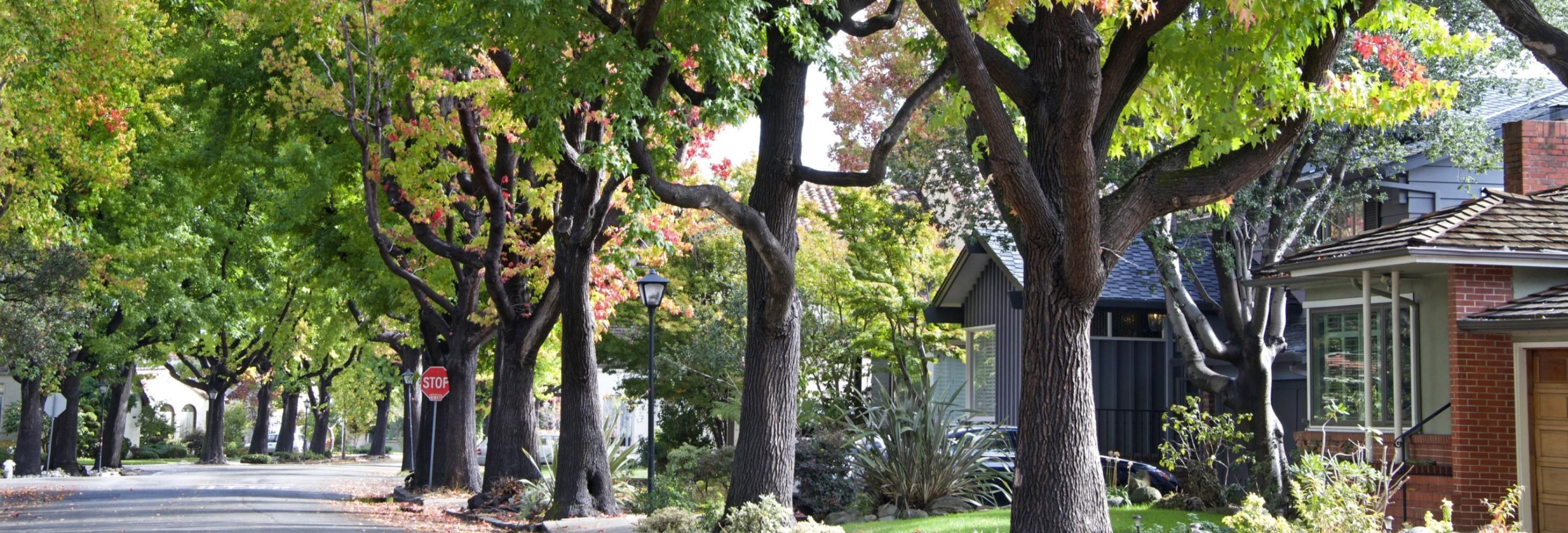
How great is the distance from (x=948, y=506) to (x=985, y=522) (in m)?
2.12

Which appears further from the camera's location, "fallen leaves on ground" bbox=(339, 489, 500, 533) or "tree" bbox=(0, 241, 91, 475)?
"tree" bbox=(0, 241, 91, 475)

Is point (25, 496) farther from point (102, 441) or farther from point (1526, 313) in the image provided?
point (1526, 313)

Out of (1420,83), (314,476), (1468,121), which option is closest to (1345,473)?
(1420,83)

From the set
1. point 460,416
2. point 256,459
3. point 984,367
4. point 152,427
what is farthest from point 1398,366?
point 152,427

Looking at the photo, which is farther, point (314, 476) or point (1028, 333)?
point (314, 476)

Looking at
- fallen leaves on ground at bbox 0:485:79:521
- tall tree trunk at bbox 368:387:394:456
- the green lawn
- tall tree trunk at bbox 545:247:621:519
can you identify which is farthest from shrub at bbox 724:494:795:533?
tall tree trunk at bbox 368:387:394:456

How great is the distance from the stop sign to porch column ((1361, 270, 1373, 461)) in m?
16.3

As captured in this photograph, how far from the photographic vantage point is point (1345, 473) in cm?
1178

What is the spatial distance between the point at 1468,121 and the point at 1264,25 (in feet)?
33.4

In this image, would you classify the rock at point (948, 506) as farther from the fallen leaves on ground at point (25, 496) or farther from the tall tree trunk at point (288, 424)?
the tall tree trunk at point (288, 424)

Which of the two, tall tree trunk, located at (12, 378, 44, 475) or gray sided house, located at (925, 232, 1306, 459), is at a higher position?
gray sided house, located at (925, 232, 1306, 459)

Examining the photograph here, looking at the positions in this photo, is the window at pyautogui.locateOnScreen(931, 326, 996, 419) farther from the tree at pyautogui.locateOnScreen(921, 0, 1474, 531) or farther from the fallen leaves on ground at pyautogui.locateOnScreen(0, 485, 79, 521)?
the fallen leaves on ground at pyautogui.locateOnScreen(0, 485, 79, 521)

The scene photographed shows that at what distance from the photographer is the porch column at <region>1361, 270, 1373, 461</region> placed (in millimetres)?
15281

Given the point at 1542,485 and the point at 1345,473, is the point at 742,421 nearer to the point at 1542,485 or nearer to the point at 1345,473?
the point at 1345,473
